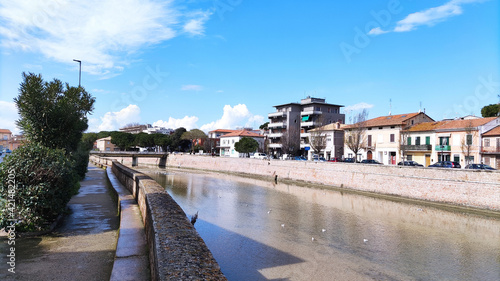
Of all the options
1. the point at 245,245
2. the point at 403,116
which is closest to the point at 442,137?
the point at 403,116

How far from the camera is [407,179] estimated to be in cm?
2828

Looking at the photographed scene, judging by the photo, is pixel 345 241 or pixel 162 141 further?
pixel 162 141

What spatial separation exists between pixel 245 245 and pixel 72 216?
271 inches

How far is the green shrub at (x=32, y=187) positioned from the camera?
30.0 feet

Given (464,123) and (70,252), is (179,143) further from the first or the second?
(70,252)

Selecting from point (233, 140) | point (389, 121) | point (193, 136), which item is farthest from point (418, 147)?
point (193, 136)

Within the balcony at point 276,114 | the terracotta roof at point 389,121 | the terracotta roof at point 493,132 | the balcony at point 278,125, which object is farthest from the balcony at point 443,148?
the balcony at point 276,114

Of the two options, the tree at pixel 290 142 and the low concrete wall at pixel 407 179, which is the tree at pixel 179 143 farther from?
the low concrete wall at pixel 407 179

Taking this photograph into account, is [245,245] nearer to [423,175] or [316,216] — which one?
[316,216]

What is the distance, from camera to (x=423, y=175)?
27078mm

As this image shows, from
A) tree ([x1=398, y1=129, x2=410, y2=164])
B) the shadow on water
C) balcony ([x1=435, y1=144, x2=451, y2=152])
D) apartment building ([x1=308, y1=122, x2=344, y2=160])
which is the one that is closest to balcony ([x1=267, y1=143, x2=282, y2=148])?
apartment building ([x1=308, y1=122, x2=344, y2=160])

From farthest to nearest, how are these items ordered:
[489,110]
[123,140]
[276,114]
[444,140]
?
[123,140], [276,114], [489,110], [444,140]

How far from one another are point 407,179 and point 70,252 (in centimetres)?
2703

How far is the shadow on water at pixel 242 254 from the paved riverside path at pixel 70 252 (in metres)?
3.86
